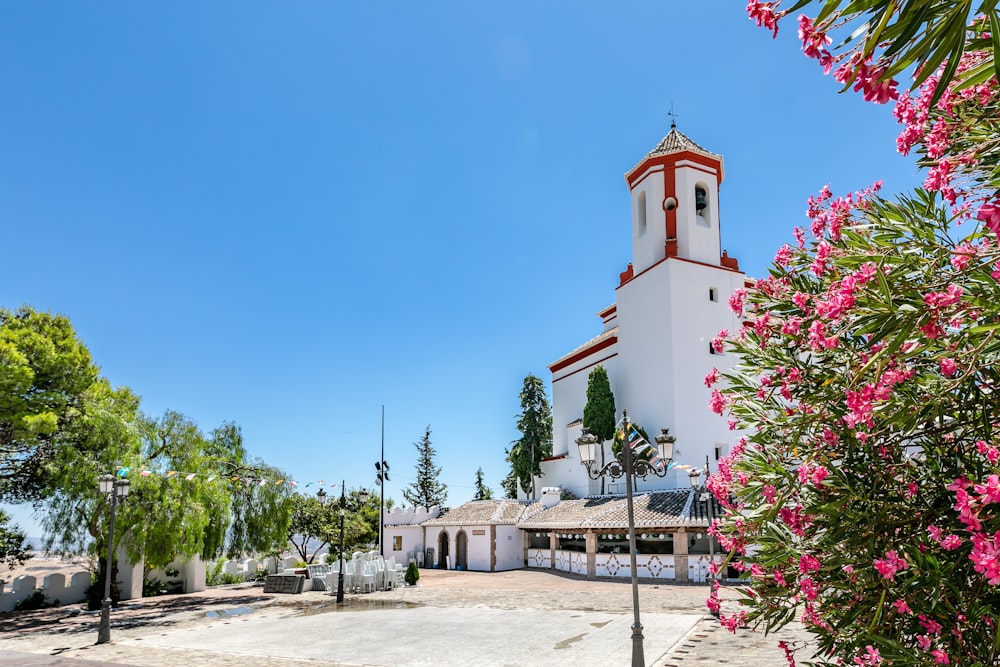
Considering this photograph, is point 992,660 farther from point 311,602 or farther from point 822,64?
point 311,602

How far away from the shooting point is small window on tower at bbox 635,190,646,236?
39906 mm

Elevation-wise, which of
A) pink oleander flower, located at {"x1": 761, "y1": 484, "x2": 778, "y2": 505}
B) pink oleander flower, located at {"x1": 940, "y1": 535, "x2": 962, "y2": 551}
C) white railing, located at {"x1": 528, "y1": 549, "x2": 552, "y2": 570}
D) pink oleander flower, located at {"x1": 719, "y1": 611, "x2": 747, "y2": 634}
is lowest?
white railing, located at {"x1": 528, "y1": 549, "x2": 552, "y2": 570}

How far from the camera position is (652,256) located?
125 ft

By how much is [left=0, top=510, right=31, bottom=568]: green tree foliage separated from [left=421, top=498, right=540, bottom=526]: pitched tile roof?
67.5 ft

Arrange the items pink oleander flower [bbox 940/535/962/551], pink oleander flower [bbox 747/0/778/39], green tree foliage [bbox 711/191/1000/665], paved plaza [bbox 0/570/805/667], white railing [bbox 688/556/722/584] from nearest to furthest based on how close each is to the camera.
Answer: pink oleander flower [bbox 747/0/778/39], green tree foliage [bbox 711/191/1000/665], pink oleander flower [bbox 940/535/962/551], paved plaza [bbox 0/570/805/667], white railing [bbox 688/556/722/584]

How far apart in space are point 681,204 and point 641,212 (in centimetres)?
321

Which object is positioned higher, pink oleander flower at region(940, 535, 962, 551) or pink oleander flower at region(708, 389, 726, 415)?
pink oleander flower at region(708, 389, 726, 415)

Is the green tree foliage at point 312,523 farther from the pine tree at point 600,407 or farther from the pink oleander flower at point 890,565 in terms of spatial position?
the pink oleander flower at point 890,565

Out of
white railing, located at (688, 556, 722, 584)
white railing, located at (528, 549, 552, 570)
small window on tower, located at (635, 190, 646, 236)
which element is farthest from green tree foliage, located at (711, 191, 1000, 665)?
small window on tower, located at (635, 190, 646, 236)

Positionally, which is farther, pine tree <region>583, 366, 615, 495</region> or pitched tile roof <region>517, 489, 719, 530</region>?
pine tree <region>583, 366, 615, 495</region>

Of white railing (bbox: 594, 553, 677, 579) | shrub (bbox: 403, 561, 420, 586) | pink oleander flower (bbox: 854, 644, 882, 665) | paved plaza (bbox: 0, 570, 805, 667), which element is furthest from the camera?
white railing (bbox: 594, 553, 677, 579)

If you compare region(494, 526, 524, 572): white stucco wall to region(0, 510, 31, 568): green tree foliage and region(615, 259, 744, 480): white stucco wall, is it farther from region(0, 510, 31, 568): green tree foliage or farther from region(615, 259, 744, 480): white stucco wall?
region(0, 510, 31, 568): green tree foliage

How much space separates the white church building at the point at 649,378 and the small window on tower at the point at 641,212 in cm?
8

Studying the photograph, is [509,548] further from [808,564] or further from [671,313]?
[808,564]
